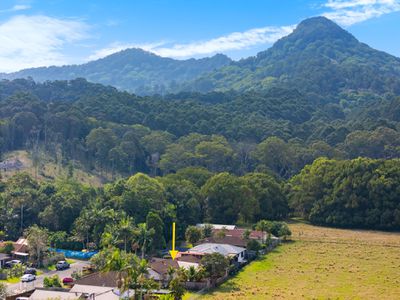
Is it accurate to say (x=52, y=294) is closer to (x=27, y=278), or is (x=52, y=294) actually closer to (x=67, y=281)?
(x=67, y=281)

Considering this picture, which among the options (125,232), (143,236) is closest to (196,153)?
(143,236)

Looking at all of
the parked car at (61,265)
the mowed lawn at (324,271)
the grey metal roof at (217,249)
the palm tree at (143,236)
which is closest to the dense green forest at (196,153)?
the palm tree at (143,236)

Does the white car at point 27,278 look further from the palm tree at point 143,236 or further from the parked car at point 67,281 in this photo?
the palm tree at point 143,236

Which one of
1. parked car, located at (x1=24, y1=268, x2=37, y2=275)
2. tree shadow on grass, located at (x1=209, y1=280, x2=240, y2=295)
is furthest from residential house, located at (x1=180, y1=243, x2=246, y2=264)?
parked car, located at (x1=24, y1=268, x2=37, y2=275)

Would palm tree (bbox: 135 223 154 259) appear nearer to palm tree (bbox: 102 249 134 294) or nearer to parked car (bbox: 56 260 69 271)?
parked car (bbox: 56 260 69 271)

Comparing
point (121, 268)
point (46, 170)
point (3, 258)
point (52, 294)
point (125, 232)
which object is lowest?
point (3, 258)

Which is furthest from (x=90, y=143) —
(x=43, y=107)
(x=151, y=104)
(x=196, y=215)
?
(x=151, y=104)
